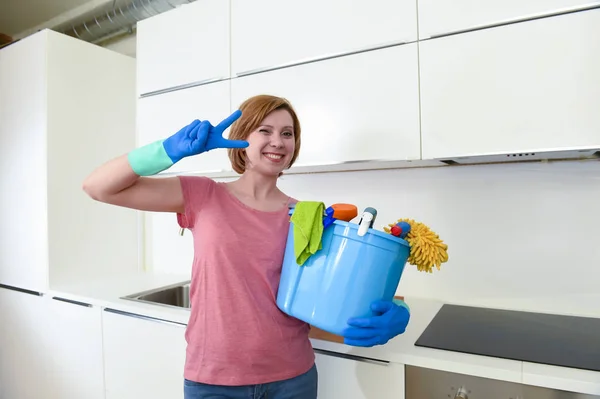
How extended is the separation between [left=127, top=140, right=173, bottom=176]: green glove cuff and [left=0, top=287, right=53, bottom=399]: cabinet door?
144 cm

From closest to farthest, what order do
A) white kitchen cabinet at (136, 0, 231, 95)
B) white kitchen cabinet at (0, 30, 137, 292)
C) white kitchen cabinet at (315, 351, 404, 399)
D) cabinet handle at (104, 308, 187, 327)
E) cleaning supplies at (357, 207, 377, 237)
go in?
1. cleaning supplies at (357, 207, 377, 237)
2. white kitchen cabinet at (315, 351, 404, 399)
3. cabinet handle at (104, 308, 187, 327)
4. white kitchen cabinet at (136, 0, 231, 95)
5. white kitchen cabinet at (0, 30, 137, 292)

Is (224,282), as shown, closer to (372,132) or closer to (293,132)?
(293,132)

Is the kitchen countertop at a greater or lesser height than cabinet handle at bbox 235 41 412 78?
lesser

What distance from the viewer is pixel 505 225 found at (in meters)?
1.49

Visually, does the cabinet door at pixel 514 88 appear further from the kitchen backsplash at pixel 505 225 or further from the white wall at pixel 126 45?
the white wall at pixel 126 45

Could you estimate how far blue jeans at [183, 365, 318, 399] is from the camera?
96 cm

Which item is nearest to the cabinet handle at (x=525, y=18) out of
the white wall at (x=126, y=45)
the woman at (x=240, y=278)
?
the woman at (x=240, y=278)

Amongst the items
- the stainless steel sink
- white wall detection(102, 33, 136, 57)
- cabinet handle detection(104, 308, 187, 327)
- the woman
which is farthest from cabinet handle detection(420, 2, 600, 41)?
white wall detection(102, 33, 136, 57)

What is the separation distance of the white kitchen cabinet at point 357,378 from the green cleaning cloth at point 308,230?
1.39 ft

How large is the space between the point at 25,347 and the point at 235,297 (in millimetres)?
1672

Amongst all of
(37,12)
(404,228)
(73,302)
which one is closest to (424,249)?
(404,228)

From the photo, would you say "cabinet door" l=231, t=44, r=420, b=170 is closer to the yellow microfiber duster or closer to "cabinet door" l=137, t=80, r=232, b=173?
"cabinet door" l=137, t=80, r=232, b=173

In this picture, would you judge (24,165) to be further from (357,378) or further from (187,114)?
(357,378)

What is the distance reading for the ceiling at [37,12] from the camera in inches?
98.7
